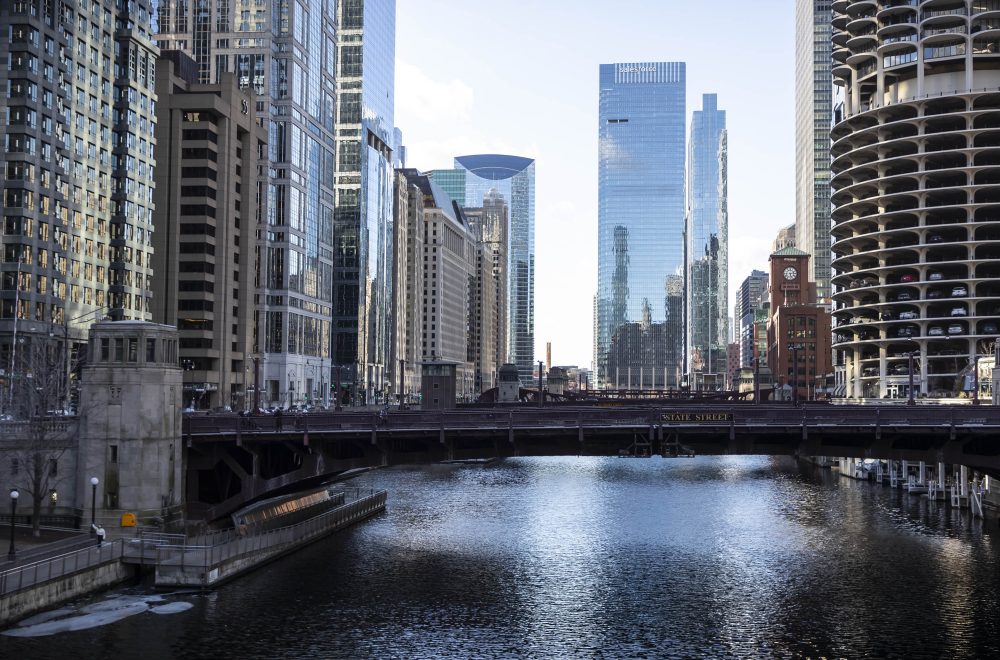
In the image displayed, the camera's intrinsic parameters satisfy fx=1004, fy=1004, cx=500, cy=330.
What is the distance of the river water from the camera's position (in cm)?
4672

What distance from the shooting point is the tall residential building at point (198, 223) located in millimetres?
154875

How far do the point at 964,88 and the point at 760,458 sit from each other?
235ft

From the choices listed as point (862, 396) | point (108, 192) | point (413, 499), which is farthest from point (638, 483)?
point (108, 192)

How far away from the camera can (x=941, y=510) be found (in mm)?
93688

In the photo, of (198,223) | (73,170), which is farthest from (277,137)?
(73,170)

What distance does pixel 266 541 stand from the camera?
211ft

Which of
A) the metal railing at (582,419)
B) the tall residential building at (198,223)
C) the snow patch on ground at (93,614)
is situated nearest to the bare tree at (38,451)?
the metal railing at (582,419)

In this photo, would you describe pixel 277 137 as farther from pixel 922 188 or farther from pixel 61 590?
pixel 61 590

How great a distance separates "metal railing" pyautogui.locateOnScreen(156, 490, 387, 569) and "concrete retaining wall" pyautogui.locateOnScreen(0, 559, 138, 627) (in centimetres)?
227

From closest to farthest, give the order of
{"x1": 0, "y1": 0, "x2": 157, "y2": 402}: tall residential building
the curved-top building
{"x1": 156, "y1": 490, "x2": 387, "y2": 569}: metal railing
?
{"x1": 156, "y1": 490, "x2": 387, "y2": 569}: metal railing → {"x1": 0, "y1": 0, "x2": 157, "y2": 402}: tall residential building → the curved-top building

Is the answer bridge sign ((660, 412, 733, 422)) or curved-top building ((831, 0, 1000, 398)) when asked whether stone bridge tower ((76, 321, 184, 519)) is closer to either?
bridge sign ((660, 412, 733, 422))

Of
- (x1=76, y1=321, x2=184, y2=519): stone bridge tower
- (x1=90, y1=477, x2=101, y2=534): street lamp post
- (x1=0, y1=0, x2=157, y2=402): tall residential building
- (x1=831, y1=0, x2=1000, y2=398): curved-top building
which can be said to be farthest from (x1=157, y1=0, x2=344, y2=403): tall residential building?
(x1=90, y1=477, x2=101, y2=534): street lamp post

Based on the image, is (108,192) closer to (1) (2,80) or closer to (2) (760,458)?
(1) (2,80)

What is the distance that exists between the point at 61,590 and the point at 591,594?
92.3 ft
